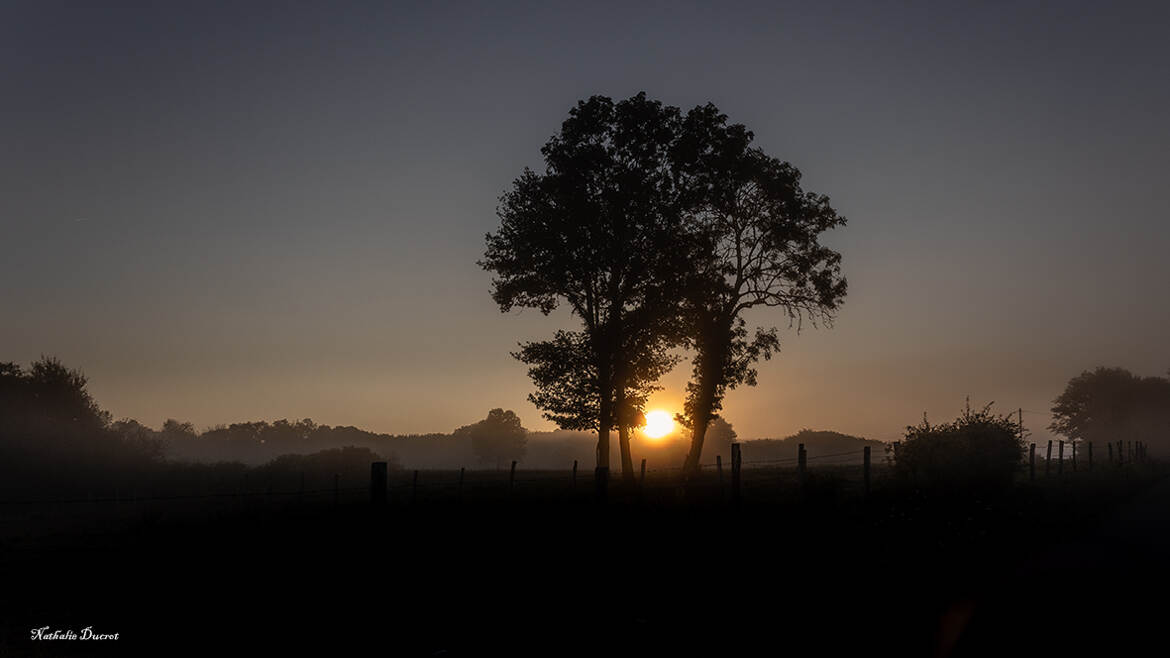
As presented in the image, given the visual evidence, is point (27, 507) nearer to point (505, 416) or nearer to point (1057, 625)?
point (1057, 625)

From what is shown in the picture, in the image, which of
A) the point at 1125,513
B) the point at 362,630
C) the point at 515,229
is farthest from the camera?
the point at 515,229

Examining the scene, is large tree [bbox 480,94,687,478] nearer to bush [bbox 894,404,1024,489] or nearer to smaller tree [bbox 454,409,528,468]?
bush [bbox 894,404,1024,489]

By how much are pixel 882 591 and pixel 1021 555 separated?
554 centimetres

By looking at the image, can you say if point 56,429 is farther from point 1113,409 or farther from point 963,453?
point 1113,409

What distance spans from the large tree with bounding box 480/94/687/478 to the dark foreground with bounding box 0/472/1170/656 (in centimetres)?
1519

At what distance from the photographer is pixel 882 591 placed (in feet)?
39.2

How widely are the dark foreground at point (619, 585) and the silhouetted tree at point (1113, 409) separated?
5969 inches

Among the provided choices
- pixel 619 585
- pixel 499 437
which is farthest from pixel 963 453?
pixel 499 437

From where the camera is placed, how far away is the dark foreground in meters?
9.22

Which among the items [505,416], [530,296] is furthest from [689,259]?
[505,416]

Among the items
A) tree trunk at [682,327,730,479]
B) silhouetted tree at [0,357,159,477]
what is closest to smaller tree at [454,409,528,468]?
silhouetted tree at [0,357,159,477]

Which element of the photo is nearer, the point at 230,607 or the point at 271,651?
the point at 271,651

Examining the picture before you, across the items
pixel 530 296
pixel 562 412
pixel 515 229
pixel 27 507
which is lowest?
pixel 27 507

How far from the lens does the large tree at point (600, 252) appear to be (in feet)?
112
